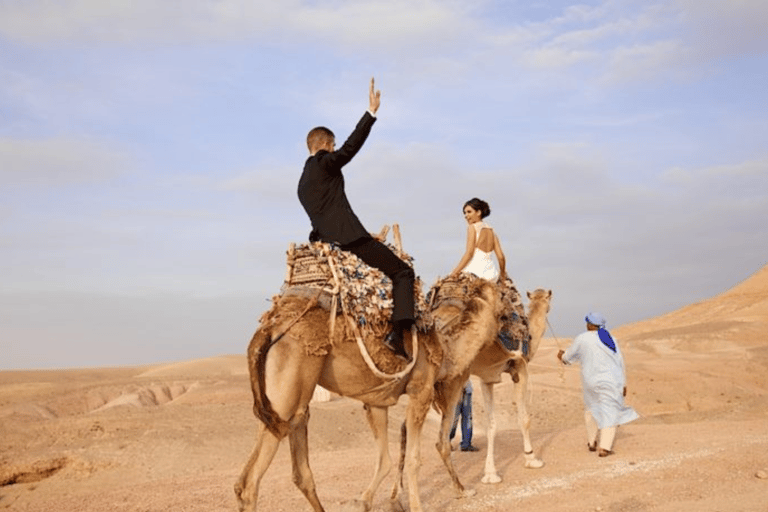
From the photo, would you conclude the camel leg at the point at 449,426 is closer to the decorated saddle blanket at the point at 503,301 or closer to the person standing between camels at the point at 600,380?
the decorated saddle blanket at the point at 503,301

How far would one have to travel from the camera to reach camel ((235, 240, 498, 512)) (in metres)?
6.72

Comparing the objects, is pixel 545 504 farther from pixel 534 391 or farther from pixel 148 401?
pixel 148 401

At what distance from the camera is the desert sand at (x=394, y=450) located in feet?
30.9

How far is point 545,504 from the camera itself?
880 centimetres

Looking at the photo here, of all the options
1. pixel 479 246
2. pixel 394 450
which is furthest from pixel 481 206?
pixel 394 450

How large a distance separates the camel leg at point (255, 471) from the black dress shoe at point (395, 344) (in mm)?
1521

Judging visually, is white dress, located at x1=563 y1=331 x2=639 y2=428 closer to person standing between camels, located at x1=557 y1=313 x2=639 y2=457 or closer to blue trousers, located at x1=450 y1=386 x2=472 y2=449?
person standing between camels, located at x1=557 y1=313 x2=639 y2=457

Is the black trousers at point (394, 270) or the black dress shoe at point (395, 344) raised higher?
the black trousers at point (394, 270)

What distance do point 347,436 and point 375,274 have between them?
32.2ft

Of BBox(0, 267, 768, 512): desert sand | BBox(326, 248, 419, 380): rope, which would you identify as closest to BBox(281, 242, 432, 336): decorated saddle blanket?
BBox(326, 248, 419, 380): rope

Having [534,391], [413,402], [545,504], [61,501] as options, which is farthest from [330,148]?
[534,391]

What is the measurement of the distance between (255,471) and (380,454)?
2051 mm

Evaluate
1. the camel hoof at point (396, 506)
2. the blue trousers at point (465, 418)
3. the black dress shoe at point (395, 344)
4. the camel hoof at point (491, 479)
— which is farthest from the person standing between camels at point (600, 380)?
the black dress shoe at point (395, 344)

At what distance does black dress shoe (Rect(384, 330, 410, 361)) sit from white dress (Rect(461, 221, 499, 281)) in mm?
2920
